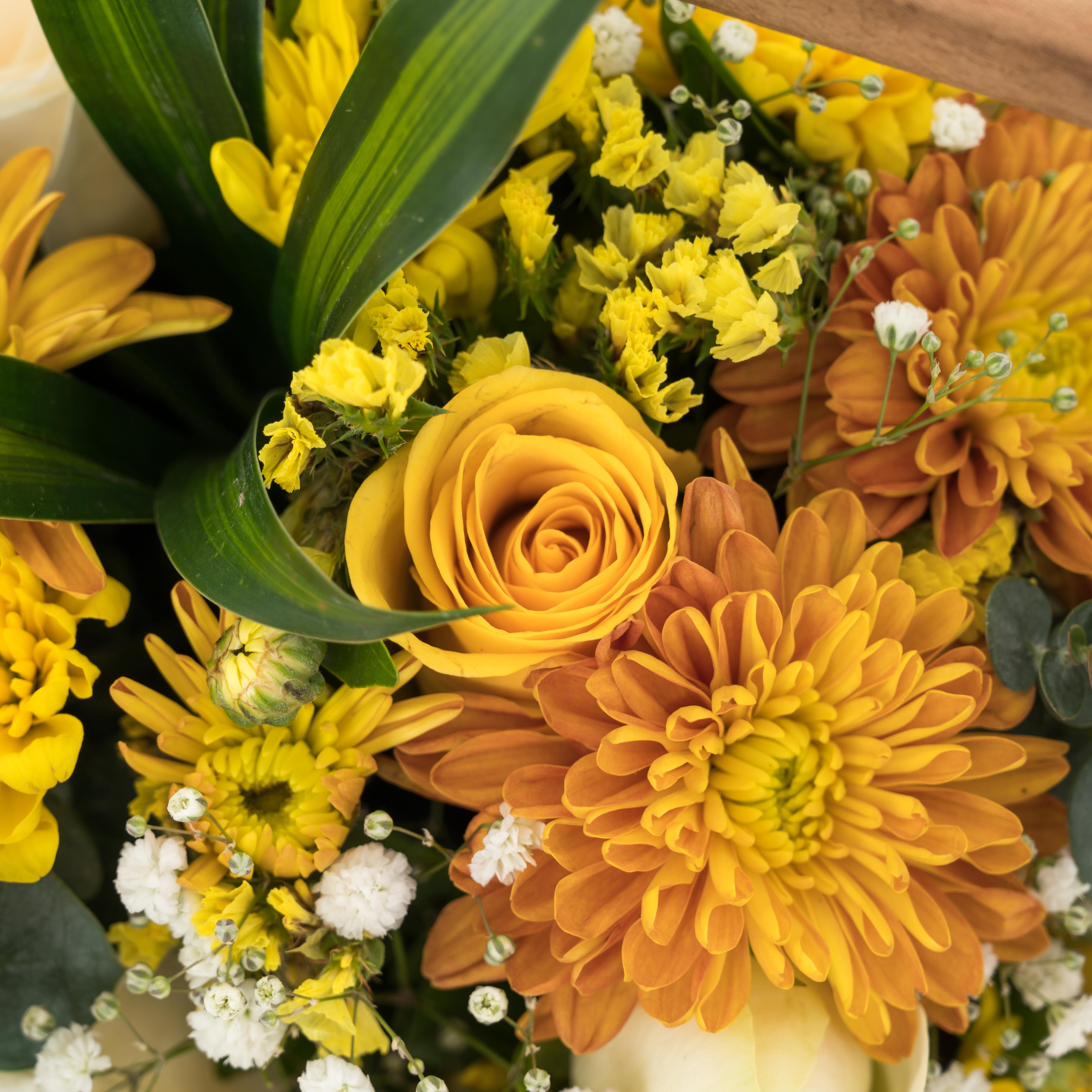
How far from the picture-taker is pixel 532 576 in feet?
1.31

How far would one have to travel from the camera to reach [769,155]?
56cm

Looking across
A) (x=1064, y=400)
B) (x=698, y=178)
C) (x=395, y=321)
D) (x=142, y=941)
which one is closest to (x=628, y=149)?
(x=698, y=178)

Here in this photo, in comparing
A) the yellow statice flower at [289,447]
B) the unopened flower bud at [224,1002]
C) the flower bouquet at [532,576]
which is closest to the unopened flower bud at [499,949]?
the flower bouquet at [532,576]

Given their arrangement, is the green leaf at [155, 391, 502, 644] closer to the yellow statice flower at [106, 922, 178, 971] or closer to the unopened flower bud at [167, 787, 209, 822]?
the unopened flower bud at [167, 787, 209, 822]

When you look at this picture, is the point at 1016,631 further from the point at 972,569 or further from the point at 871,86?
the point at 871,86

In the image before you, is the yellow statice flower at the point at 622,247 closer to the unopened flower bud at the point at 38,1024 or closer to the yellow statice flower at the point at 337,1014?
the yellow statice flower at the point at 337,1014

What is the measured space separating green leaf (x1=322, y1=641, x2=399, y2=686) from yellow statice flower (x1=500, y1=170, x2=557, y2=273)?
197 mm

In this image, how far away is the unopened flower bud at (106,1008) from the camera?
454 mm

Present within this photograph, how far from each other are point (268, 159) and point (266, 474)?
0.20 m

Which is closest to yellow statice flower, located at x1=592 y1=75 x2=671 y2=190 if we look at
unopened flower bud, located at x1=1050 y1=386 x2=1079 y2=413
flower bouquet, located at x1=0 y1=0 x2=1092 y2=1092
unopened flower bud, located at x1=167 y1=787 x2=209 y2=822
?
flower bouquet, located at x1=0 y1=0 x2=1092 y2=1092

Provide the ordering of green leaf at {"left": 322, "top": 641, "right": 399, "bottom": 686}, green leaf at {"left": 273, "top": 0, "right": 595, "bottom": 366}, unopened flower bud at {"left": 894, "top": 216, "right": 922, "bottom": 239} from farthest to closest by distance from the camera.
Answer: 1. unopened flower bud at {"left": 894, "top": 216, "right": 922, "bottom": 239}
2. green leaf at {"left": 322, "top": 641, "right": 399, "bottom": 686}
3. green leaf at {"left": 273, "top": 0, "right": 595, "bottom": 366}

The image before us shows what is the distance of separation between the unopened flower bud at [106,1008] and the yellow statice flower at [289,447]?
0.29 metres

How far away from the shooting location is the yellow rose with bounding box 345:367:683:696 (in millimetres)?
385

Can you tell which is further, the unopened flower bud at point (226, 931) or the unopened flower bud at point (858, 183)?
the unopened flower bud at point (858, 183)
